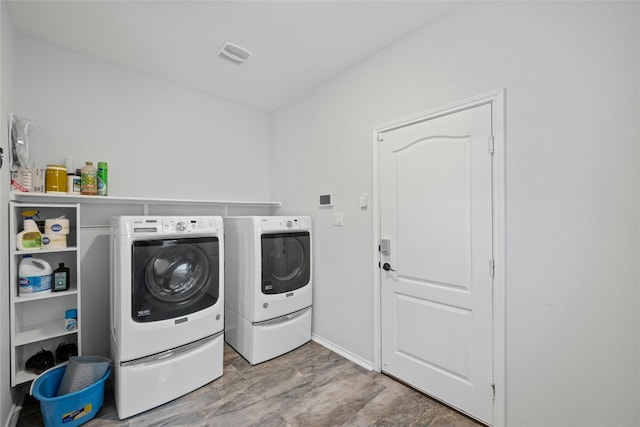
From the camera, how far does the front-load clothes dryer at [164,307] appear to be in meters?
1.70

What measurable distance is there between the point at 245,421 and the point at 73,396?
975 millimetres

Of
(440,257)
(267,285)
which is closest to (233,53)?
(267,285)

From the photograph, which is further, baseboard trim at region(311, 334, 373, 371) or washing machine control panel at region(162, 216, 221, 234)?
baseboard trim at region(311, 334, 373, 371)

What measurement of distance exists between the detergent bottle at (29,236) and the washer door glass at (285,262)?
4.89 feet

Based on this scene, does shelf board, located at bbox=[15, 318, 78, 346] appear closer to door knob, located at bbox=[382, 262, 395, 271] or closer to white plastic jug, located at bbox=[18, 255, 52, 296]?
white plastic jug, located at bbox=[18, 255, 52, 296]

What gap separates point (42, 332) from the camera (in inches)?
74.1

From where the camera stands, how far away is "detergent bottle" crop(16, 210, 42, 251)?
1777mm

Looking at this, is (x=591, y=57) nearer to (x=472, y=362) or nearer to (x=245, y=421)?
(x=472, y=362)

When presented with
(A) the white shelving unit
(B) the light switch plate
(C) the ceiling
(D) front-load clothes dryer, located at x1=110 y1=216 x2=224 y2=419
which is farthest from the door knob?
(A) the white shelving unit

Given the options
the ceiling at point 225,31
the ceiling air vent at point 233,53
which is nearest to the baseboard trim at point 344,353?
the ceiling at point 225,31

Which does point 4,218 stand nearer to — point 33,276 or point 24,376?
point 33,276

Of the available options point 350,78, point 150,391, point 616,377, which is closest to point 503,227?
point 616,377

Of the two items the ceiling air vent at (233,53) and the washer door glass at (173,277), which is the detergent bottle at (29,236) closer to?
the washer door glass at (173,277)

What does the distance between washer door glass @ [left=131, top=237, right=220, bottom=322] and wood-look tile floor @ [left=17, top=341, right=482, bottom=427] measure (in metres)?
0.60
